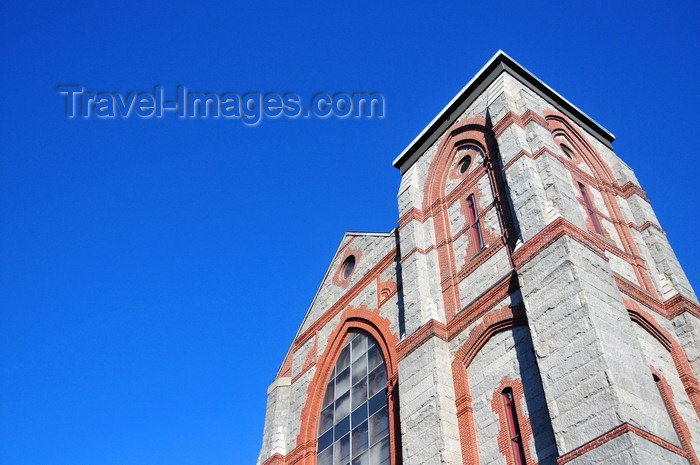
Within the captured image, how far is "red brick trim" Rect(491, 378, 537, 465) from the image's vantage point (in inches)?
463

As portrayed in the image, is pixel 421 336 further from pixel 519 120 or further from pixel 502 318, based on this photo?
pixel 519 120

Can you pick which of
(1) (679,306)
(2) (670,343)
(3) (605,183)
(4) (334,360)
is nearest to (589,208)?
(3) (605,183)

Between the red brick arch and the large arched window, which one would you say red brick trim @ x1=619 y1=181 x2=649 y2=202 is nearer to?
the red brick arch

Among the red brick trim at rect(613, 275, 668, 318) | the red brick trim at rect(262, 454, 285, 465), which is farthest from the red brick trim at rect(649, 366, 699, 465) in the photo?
the red brick trim at rect(262, 454, 285, 465)

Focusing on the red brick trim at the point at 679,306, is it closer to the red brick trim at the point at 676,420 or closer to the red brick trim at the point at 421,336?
the red brick trim at the point at 676,420

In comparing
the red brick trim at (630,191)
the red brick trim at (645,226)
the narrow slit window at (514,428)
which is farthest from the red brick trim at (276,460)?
the red brick trim at (630,191)

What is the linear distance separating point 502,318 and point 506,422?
2195mm

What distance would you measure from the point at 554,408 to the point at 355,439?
7.08 metres

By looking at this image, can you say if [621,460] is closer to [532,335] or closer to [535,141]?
[532,335]

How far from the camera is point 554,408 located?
10781 millimetres

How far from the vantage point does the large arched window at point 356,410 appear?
15.9 meters

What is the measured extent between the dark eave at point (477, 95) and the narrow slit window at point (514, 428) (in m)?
9.39

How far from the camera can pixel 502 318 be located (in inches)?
538

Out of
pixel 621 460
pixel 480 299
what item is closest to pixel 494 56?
pixel 480 299
